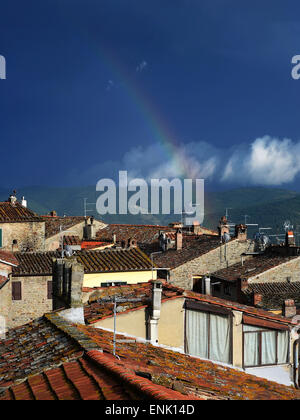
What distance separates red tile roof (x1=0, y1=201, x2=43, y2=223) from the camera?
3328 cm

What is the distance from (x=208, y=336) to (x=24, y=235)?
25.9 m

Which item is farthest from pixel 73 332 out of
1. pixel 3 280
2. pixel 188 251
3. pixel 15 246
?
pixel 15 246

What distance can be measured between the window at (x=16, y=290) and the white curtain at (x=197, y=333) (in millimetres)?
16263

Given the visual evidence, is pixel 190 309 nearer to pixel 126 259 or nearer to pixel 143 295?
pixel 143 295

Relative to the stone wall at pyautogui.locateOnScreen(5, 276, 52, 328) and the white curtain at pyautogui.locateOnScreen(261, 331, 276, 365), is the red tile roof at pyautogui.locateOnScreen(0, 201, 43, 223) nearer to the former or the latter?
the stone wall at pyautogui.locateOnScreen(5, 276, 52, 328)

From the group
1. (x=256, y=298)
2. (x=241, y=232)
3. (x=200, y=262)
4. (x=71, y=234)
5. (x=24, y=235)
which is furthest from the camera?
(x=71, y=234)

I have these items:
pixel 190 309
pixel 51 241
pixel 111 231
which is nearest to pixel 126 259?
pixel 190 309

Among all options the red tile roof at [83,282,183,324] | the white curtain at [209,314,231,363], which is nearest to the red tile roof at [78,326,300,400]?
the white curtain at [209,314,231,363]

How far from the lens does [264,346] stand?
10.5m

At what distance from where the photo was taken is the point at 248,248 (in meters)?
32.7

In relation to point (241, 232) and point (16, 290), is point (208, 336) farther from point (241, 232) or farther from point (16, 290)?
point (241, 232)

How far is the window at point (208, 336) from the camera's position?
975cm

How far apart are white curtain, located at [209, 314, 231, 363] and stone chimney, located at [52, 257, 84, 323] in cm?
270
